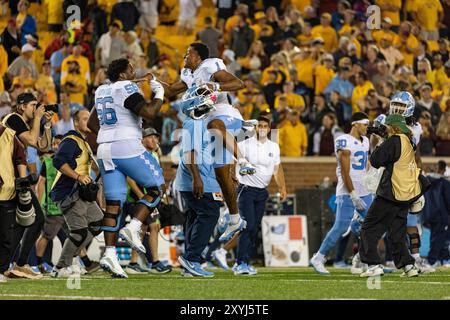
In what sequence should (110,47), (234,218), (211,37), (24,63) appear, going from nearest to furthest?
(234,218) → (24,63) → (110,47) → (211,37)

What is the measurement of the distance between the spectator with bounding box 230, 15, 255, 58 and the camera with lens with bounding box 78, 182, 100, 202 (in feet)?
42.0

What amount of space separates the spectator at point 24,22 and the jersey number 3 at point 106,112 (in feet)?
40.9

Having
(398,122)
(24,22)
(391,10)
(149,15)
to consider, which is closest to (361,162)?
(398,122)

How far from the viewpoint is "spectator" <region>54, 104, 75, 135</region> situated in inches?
859

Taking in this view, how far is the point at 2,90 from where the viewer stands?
77.7ft

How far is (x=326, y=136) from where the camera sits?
23750mm

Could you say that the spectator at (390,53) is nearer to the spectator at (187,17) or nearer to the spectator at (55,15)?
the spectator at (187,17)

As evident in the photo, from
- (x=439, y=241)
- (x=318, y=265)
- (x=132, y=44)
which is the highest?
(x=132, y=44)

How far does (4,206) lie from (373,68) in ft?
46.2

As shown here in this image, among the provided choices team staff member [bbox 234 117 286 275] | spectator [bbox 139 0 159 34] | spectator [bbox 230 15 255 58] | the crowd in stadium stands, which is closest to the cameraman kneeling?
team staff member [bbox 234 117 286 275]

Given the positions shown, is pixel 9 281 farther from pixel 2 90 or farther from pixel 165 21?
pixel 165 21

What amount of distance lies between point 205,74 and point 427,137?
10.4 m

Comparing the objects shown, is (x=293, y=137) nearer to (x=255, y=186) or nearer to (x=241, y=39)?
(x=241, y=39)

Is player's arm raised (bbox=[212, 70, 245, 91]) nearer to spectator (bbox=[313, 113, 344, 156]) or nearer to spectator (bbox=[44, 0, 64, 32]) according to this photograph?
spectator (bbox=[313, 113, 344, 156])
